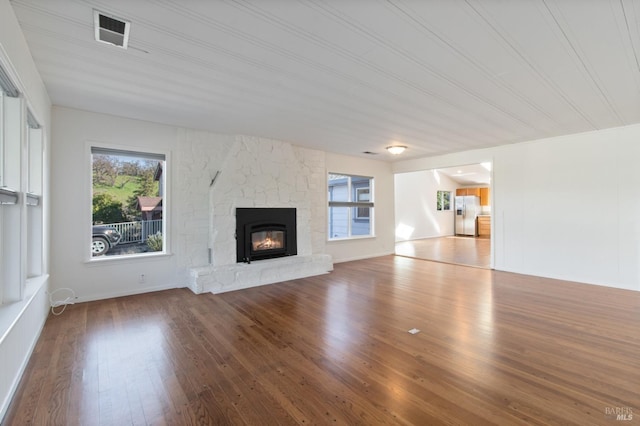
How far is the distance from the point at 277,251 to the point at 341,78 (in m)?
3.52

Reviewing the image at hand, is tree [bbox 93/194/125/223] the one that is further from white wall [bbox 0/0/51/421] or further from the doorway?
the doorway

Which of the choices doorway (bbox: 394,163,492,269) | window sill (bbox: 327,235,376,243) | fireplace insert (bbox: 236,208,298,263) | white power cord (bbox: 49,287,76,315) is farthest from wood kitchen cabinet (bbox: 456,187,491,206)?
white power cord (bbox: 49,287,76,315)

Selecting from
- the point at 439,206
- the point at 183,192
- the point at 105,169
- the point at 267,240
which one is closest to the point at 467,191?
the point at 439,206

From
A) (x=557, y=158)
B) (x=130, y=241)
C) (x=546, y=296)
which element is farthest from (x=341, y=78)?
(x=557, y=158)

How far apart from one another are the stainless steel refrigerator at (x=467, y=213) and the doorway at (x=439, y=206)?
0.15ft

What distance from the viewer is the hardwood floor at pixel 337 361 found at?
5.91 ft

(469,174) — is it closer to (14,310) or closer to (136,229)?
(136,229)

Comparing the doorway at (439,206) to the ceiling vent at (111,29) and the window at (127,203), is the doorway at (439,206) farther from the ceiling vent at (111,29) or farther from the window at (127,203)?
the ceiling vent at (111,29)

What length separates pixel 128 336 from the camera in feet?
9.50

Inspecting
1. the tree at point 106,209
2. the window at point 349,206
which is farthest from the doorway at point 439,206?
the tree at point 106,209

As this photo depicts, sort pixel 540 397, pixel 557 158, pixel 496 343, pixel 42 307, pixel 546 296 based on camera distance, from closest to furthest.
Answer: pixel 540 397
pixel 496 343
pixel 42 307
pixel 546 296
pixel 557 158

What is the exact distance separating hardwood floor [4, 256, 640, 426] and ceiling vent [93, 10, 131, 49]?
2629 millimetres

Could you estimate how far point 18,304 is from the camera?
2262 millimetres

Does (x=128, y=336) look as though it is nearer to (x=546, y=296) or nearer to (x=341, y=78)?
(x=341, y=78)
